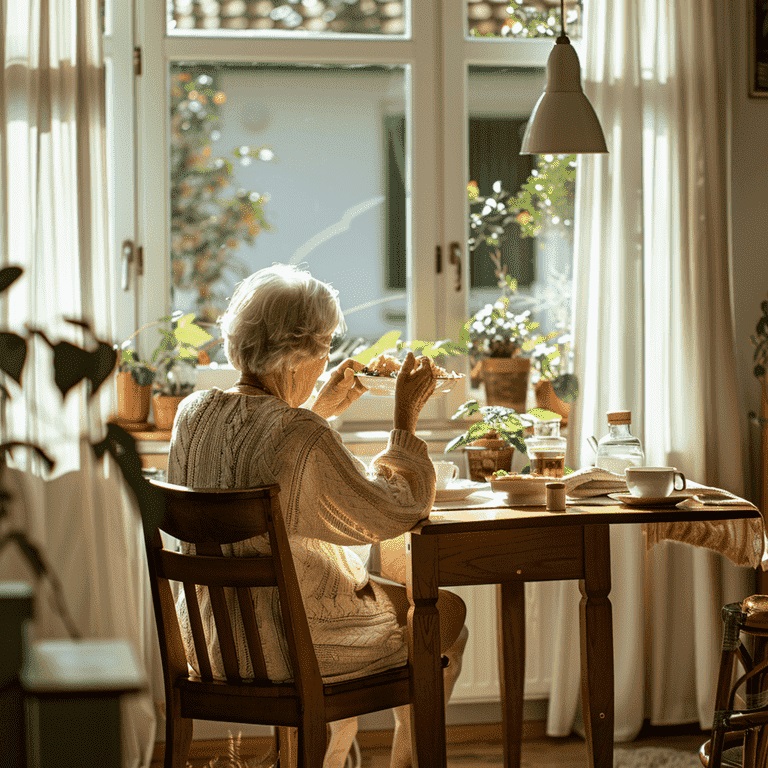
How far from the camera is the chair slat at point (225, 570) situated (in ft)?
6.97

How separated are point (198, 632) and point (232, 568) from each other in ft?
0.65

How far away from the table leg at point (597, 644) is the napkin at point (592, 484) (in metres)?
0.22

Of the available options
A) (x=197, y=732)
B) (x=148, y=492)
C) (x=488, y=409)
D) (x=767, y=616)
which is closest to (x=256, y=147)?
(x=488, y=409)

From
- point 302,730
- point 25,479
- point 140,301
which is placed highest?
point 140,301

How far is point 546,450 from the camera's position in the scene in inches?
108

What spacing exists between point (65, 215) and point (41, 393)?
19.6 inches

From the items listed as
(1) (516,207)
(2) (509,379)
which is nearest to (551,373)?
(2) (509,379)

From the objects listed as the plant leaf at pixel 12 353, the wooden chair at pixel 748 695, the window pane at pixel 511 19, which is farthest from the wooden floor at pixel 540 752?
the plant leaf at pixel 12 353

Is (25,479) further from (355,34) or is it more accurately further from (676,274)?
(676,274)

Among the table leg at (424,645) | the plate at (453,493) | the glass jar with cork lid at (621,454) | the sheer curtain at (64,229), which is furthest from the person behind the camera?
the sheer curtain at (64,229)

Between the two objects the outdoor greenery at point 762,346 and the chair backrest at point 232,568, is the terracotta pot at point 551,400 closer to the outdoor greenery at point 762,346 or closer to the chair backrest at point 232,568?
the outdoor greenery at point 762,346

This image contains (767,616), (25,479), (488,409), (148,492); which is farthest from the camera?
(25,479)

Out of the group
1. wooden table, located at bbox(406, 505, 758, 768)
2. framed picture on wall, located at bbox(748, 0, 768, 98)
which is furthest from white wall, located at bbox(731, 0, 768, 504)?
wooden table, located at bbox(406, 505, 758, 768)

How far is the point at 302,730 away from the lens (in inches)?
85.6
